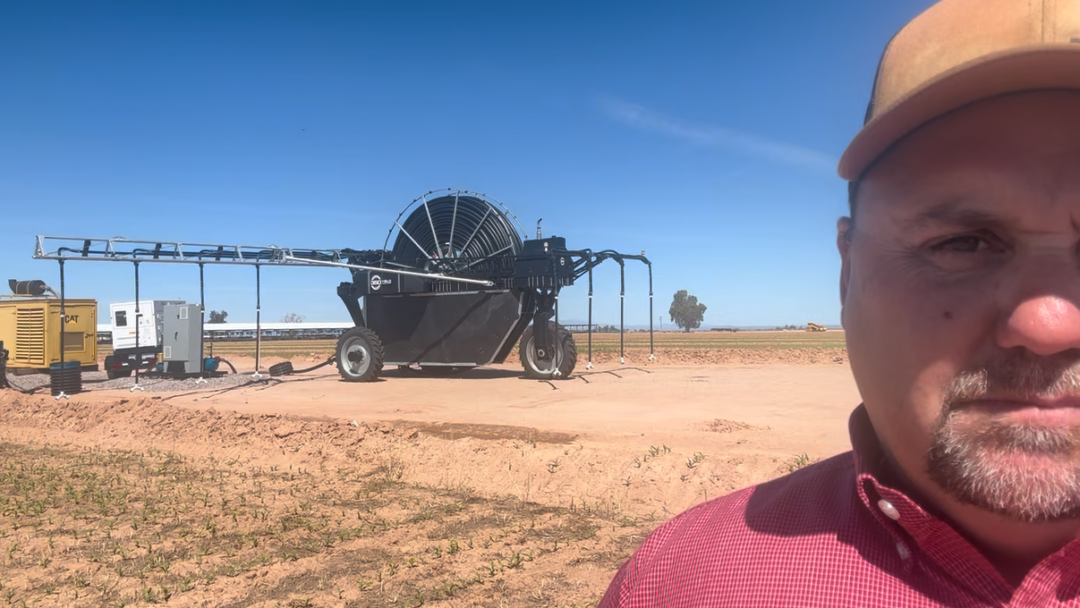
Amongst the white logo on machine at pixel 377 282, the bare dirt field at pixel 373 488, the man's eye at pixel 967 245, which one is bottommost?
the bare dirt field at pixel 373 488

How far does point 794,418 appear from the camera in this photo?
1180 cm

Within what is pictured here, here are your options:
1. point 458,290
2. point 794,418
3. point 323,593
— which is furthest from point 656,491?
point 458,290

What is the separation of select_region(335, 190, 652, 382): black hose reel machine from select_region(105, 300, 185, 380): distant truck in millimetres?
6924

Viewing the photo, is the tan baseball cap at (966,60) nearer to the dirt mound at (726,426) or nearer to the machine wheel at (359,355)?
the dirt mound at (726,426)

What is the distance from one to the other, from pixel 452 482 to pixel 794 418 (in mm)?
5616

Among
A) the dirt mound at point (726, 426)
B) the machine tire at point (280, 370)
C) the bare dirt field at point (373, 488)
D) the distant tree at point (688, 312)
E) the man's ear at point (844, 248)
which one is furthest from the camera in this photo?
the distant tree at point (688, 312)

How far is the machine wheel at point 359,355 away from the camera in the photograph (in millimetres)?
19672

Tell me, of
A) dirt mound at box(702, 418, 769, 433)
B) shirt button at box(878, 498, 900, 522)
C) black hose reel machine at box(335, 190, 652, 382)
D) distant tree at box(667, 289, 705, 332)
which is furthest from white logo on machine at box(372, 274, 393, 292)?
distant tree at box(667, 289, 705, 332)

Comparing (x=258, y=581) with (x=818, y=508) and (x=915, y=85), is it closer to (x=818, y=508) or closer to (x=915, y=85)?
(x=818, y=508)

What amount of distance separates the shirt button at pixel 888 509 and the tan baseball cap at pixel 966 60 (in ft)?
1.84

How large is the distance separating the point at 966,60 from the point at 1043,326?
0.39 metres

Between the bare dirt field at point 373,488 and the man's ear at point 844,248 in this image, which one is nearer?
the man's ear at point 844,248

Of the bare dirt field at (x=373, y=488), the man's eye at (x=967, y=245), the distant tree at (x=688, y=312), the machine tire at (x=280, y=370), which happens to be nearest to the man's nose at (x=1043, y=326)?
the man's eye at (x=967, y=245)

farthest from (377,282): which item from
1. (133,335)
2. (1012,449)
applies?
(1012,449)
